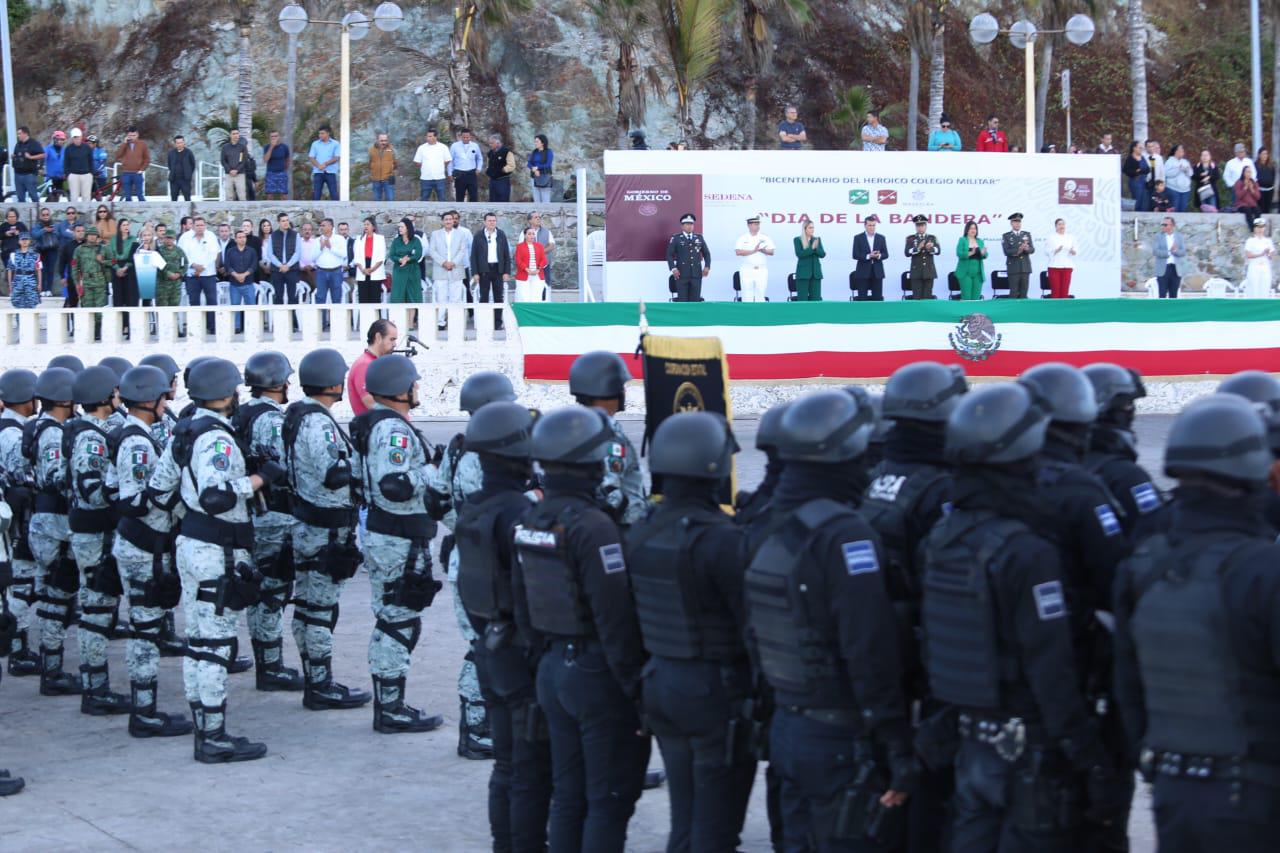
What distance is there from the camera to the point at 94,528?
9734 millimetres

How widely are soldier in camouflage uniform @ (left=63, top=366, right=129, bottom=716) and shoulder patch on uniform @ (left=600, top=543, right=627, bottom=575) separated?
15.0ft

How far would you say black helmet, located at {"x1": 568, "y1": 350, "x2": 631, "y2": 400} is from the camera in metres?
7.55

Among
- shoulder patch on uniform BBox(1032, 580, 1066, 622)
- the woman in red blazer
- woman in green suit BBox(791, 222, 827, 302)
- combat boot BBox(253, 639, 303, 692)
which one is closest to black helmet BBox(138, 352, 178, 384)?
combat boot BBox(253, 639, 303, 692)

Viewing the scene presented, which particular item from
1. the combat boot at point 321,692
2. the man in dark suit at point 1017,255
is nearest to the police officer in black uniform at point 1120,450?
the combat boot at point 321,692

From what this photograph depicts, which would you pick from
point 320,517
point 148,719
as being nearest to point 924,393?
point 320,517

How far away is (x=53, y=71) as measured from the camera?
1768 inches

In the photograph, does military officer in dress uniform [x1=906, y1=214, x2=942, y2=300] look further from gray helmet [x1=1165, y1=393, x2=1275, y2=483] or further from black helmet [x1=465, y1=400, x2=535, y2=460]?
gray helmet [x1=1165, y1=393, x2=1275, y2=483]

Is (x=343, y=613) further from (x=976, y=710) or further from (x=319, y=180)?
(x=319, y=180)

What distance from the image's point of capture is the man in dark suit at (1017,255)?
75.6ft

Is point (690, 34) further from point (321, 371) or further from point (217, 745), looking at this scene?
point (217, 745)

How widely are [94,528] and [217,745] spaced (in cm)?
189

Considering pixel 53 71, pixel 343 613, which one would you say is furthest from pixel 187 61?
pixel 343 613

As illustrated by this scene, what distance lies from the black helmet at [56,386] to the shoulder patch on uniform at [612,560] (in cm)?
535

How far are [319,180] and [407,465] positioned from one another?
2078cm
